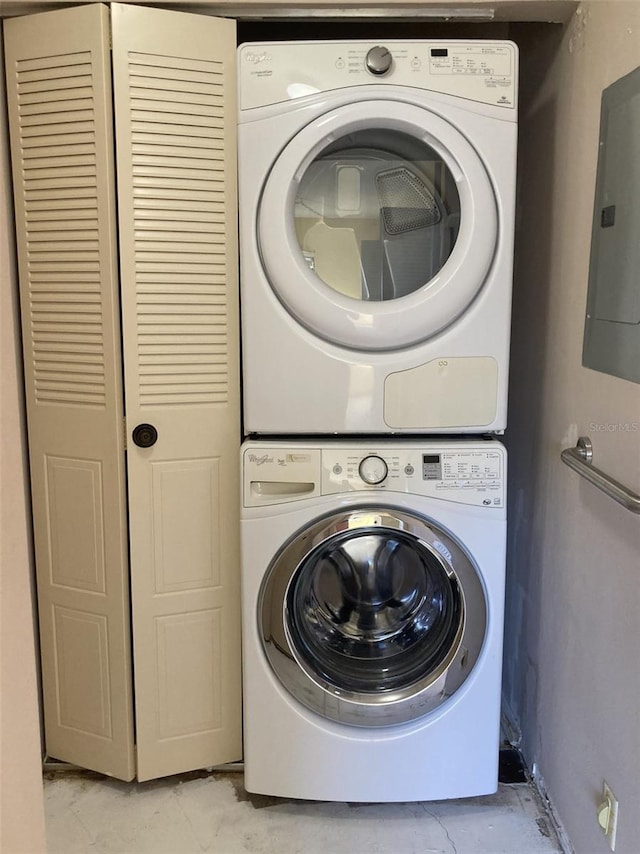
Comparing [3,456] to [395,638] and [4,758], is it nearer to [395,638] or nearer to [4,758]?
[4,758]

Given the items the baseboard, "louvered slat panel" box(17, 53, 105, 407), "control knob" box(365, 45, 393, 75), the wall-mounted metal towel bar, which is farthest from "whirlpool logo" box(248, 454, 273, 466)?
the baseboard

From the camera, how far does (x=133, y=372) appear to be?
165 cm

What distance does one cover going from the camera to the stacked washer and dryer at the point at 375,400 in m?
1.52

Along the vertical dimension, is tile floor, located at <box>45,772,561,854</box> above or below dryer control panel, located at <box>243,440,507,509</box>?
below

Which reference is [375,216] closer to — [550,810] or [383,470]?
[383,470]

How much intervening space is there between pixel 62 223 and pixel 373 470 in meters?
0.89

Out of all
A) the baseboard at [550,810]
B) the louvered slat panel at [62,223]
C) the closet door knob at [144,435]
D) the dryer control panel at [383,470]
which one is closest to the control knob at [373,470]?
the dryer control panel at [383,470]

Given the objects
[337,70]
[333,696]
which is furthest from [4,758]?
[337,70]

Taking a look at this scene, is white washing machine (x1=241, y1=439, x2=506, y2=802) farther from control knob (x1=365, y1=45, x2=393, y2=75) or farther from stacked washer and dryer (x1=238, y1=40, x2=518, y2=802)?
control knob (x1=365, y1=45, x2=393, y2=75)

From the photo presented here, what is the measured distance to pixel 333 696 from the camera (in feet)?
5.30

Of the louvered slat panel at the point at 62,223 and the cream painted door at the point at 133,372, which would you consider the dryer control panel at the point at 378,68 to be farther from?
the louvered slat panel at the point at 62,223

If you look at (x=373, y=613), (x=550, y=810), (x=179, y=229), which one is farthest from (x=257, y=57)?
(x=550, y=810)

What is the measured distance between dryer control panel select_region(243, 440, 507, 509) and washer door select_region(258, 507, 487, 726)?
0.07 m

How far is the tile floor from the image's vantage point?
163 centimetres
